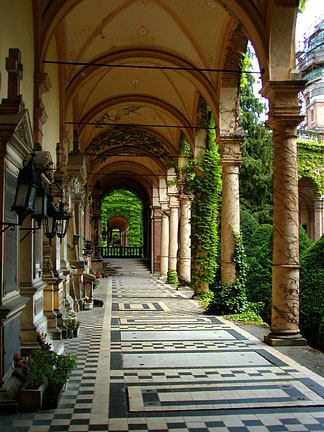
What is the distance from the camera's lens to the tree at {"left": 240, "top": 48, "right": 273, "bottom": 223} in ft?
85.3

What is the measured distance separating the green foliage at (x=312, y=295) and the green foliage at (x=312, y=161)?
17506 millimetres

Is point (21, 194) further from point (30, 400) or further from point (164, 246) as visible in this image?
point (164, 246)

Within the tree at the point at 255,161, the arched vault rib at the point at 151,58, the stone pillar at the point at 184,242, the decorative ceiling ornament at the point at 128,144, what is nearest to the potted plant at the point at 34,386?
the arched vault rib at the point at 151,58

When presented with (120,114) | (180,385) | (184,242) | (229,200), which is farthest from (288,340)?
(120,114)

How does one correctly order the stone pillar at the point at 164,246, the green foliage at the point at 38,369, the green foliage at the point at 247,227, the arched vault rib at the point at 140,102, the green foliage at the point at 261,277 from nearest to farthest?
the green foliage at the point at 38,369 → the green foliage at the point at 261,277 → the arched vault rib at the point at 140,102 → the green foliage at the point at 247,227 → the stone pillar at the point at 164,246

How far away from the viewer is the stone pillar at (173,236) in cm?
2550

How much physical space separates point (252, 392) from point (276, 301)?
306 centimetres

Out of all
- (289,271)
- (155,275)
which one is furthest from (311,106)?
(289,271)

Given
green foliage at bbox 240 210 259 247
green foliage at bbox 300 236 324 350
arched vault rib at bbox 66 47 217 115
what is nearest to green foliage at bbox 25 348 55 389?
green foliage at bbox 300 236 324 350

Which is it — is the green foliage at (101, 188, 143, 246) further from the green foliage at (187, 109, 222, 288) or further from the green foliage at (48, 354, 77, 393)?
the green foliage at (48, 354, 77, 393)

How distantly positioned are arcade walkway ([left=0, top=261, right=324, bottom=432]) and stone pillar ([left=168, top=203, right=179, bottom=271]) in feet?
45.0

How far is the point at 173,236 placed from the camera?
25734 millimetres

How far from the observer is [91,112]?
18.7 m

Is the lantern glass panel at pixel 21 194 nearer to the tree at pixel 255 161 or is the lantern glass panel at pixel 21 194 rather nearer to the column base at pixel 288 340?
the column base at pixel 288 340
